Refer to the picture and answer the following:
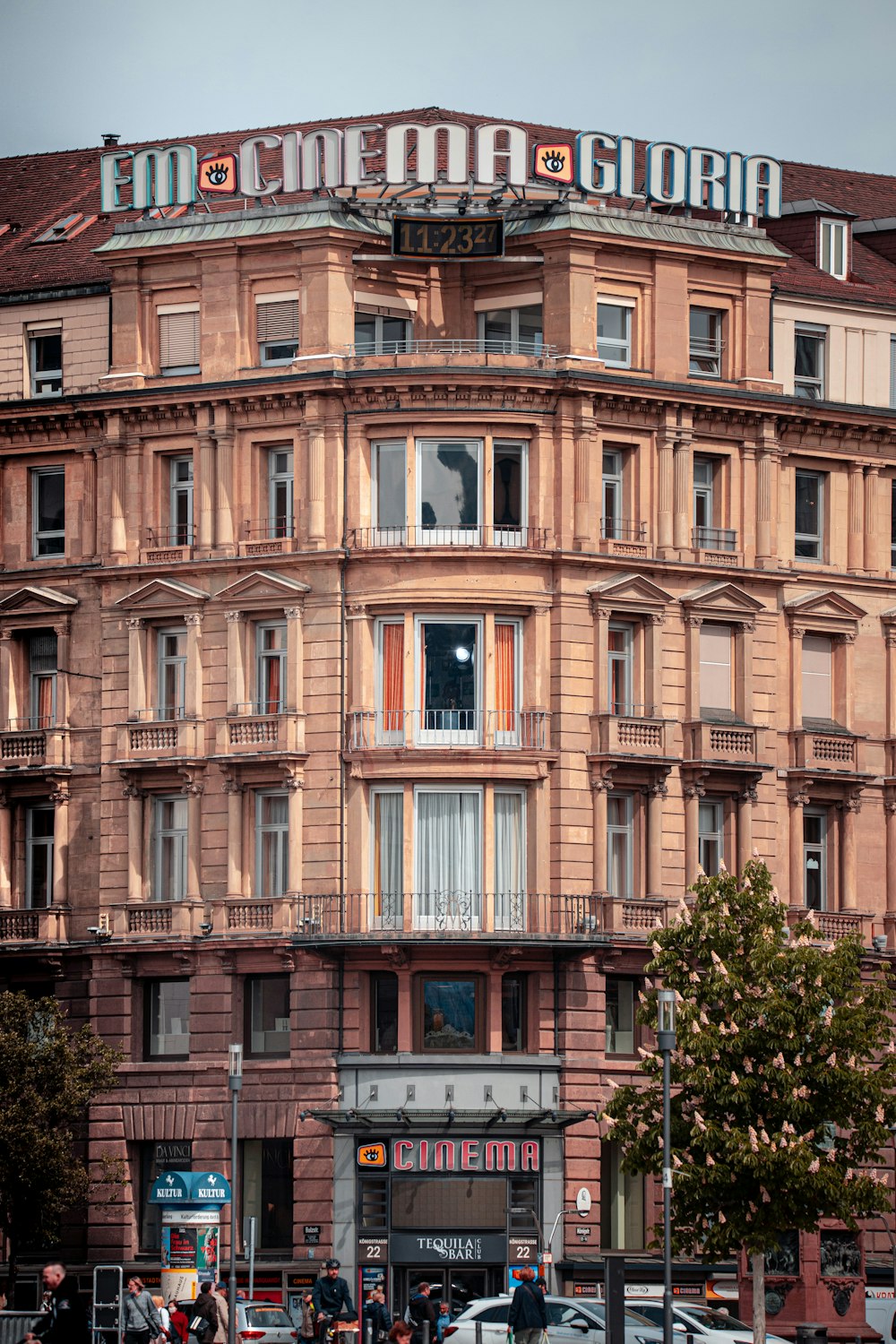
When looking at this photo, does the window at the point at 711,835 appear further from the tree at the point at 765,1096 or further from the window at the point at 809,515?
the tree at the point at 765,1096

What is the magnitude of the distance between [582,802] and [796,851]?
6.89 meters

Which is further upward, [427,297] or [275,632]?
[427,297]

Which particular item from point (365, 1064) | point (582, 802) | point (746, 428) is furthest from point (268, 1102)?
point (746, 428)

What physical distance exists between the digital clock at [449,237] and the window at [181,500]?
26.7 ft

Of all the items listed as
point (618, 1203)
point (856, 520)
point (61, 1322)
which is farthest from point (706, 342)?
point (61, 1322)

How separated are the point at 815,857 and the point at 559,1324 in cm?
2551

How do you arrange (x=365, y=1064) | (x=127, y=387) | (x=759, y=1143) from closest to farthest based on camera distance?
(x=759, y=1143)
(x=365, y=1064)
(x=127, y=387)

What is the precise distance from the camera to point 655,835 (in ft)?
255

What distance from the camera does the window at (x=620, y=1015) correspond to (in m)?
77.2

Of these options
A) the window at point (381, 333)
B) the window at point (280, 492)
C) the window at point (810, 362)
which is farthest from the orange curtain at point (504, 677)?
the window at point (810, 362)

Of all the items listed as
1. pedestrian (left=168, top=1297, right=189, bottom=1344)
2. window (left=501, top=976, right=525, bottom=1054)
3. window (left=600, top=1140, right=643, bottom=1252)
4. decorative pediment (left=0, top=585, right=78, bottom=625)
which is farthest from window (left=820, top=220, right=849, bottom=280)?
pedestrian (left=168, top=1297, right=189, bottom=1344)

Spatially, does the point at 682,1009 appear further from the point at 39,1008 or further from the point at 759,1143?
the point at 39,1008

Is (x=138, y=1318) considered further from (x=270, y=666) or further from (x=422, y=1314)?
(x=270, y=666)

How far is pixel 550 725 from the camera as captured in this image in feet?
253
